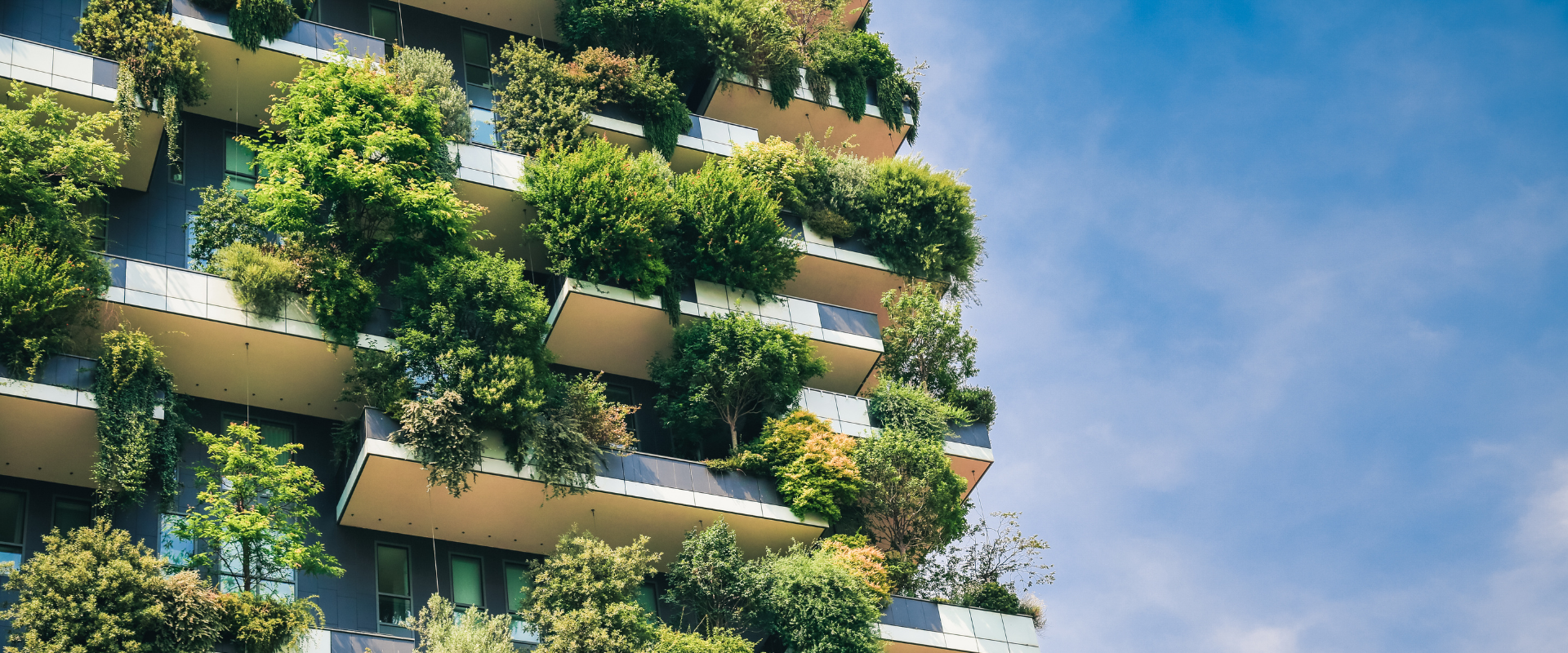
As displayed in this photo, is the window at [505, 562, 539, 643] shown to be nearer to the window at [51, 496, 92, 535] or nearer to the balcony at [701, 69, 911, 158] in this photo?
the window at [51, 496, 92, 535]

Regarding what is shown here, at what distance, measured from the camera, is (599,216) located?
31203 mm

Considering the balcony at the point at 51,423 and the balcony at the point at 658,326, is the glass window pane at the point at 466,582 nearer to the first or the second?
the balcony at the point at 658,326

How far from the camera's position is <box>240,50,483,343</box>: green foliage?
91.7 ft

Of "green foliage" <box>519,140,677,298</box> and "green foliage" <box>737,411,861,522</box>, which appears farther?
"green foliage" <box>519,140,677,298</box>

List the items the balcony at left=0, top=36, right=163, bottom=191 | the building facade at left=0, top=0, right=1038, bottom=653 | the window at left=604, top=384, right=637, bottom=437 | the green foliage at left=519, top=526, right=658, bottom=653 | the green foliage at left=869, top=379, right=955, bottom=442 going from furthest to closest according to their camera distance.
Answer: the window at left=604, top=384, right=637, bottom=437
the green foliage at left=869, top=379, right=955, bottom=442
the balcony at left=0, top=36, right=163, bottom=191
the building facade at left=0, top=0, right=1038, bottom=653
the green foliage at left=519, top=526, right=658, bottom=653

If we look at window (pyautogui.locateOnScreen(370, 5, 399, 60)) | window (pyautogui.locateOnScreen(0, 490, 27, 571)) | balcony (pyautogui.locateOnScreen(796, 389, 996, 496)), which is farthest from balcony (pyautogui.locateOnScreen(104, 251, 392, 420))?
window (pyautogui.locateOnScreen(370, 5, 399, 60))

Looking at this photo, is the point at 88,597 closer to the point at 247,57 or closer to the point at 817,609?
the point at 817,609

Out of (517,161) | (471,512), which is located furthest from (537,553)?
(517,161)

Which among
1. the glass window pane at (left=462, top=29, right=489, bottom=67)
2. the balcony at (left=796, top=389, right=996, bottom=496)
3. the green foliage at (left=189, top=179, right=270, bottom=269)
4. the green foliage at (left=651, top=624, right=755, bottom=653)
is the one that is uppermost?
the glass window pane at (left=462, top=29, right=489, bottom=67)

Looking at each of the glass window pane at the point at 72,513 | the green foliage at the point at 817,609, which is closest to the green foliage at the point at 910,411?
the green foliage at the point at 817,609

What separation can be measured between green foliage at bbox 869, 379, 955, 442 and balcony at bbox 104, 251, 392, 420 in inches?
465

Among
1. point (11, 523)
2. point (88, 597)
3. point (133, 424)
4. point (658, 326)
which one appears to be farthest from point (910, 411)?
point (11, 523)

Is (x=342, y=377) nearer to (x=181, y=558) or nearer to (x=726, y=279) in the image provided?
(x=181, y=558)

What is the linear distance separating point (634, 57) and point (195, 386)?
14.8 metres
